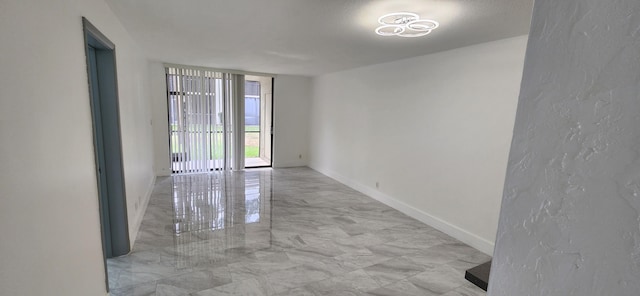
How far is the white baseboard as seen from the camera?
3229 mm

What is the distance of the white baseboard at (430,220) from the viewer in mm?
3229

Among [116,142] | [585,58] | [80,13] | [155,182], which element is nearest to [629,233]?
[585,58]

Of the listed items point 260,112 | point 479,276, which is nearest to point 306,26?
point 479,276

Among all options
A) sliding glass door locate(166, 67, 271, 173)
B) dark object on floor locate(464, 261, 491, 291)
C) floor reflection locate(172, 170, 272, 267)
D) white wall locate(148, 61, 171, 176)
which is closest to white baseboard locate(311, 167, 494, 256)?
floor reflection locate(172, 170, 272, 267)

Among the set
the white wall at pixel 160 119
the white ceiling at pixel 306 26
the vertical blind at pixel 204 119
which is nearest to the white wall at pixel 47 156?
the white ceiling at pixel 306 26

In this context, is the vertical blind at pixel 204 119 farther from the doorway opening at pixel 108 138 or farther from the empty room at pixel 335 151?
the doorway opening at pixel 108 138

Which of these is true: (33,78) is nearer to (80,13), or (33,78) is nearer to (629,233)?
(80,13)

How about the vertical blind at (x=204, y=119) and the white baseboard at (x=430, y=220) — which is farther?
the vertical blind at (x=204, y=119)

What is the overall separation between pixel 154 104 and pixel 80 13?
169 inches

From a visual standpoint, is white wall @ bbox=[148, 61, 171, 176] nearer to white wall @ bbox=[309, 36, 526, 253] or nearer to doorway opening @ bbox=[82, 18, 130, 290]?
doorway opening @ bbox=[82, 18, 130, 290]

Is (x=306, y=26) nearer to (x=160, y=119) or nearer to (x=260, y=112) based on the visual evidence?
(x=160, y=119)

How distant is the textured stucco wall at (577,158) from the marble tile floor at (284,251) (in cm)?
221

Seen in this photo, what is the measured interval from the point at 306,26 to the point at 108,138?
197 cm

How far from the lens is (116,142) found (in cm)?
257
